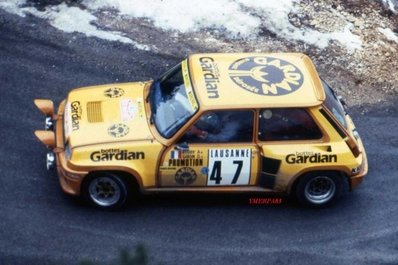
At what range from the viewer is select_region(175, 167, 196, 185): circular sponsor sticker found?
30.3ft

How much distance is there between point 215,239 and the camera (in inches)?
364

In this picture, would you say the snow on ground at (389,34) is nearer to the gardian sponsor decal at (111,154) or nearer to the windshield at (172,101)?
the windshield at (172,101)

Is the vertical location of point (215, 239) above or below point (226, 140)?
below

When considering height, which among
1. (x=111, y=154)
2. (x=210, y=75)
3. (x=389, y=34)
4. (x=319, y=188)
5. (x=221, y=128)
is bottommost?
(x=319, y=188)

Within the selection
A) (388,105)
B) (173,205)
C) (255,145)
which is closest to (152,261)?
(173,205)

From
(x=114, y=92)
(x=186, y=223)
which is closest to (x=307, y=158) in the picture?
(x=186, y=223)

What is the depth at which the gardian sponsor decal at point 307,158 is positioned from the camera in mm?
9336

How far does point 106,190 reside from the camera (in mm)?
9438

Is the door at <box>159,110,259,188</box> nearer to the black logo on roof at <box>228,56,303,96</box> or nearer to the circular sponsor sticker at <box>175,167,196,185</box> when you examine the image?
the circular sponsor sticker at <box>175,167,196,185</box>

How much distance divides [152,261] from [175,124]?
1.60 metres

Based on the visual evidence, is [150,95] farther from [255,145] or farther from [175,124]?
[255,145]

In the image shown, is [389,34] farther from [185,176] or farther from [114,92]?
[185,176]

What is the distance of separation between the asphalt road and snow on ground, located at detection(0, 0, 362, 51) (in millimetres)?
2370

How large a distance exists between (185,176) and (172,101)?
93cm
